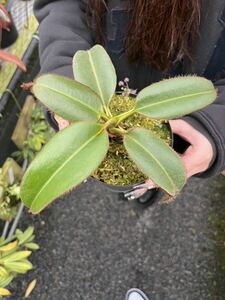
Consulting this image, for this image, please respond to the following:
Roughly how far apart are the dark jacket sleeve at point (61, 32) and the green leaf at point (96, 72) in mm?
217

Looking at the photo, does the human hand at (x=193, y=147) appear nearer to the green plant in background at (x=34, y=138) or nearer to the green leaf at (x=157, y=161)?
the green leaf at (x=157, y=161)

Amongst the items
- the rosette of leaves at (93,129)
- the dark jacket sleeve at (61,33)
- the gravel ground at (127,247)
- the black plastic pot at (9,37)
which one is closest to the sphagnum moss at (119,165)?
the rosette of leaves at (93,129)

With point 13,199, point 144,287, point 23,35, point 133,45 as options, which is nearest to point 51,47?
point 133,45

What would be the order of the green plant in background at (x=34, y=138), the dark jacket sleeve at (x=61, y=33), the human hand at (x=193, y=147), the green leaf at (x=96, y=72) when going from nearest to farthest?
1. the green leaf at (x=96, y=72)
2. the human hand at (x=193, y=147)
3. the dark jacket sleeve at (x=61, y=33)
4. the green plant in background at (x=34, y=138)

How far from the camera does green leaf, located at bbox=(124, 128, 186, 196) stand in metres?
0.57

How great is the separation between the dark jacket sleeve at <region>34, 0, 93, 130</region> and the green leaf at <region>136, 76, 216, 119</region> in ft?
1.01

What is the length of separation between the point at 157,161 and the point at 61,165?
138mm

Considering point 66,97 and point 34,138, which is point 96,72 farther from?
point 34,138

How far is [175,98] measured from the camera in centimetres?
62

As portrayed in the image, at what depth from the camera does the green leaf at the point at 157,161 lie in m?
0.57

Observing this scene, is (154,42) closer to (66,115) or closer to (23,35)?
(66,115)

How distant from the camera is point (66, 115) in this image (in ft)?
1.95

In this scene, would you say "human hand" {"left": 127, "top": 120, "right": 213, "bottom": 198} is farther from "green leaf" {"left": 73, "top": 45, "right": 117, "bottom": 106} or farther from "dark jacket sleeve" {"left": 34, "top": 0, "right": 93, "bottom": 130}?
"dark jacket sleeve" {"left": 34, "top": 0, "right": 93, "bottom": 130}

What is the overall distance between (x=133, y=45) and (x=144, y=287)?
898mm
